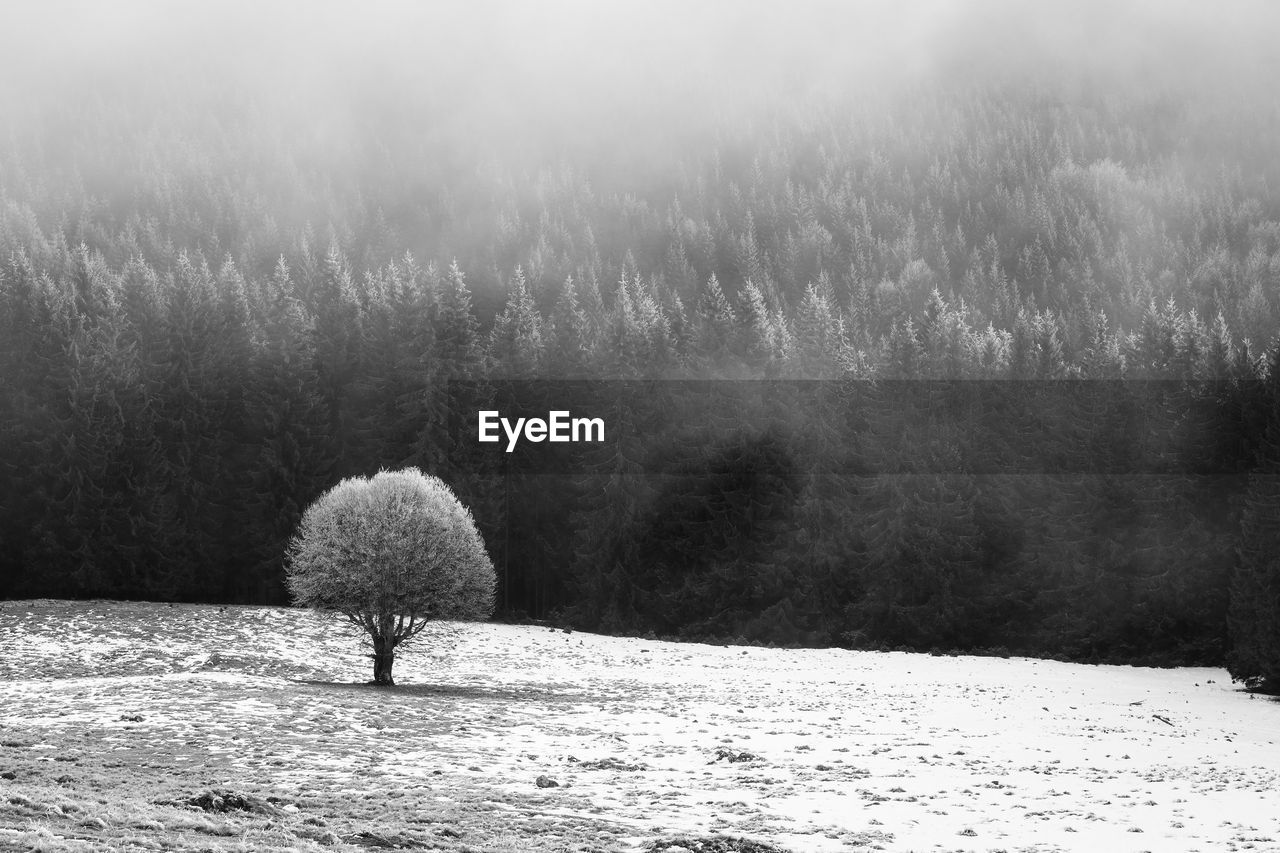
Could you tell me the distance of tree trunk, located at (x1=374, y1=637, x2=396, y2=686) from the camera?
146 feet

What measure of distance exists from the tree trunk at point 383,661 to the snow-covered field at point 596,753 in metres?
0.79

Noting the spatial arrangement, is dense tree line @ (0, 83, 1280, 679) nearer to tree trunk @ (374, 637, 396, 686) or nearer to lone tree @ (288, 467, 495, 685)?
lone tree @ (288, 467, 495, 685)

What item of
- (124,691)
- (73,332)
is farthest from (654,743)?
(73,332)

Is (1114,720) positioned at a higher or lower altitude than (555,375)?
lower

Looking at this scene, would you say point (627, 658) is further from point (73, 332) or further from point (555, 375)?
point (73, 332)

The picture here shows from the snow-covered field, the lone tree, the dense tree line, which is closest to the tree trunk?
the lone tree

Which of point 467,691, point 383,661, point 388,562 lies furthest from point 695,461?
point 388,562

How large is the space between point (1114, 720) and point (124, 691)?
105ft

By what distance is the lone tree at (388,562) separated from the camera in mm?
43281

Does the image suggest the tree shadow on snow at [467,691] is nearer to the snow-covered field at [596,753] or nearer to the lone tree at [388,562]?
the snow-covered field at [596,753]

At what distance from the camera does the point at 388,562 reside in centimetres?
4325

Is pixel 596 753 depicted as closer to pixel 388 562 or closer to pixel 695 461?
pixel 388 562

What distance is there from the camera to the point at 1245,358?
7000cm

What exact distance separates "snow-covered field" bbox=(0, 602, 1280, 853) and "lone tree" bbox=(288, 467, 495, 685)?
2.87 metres
